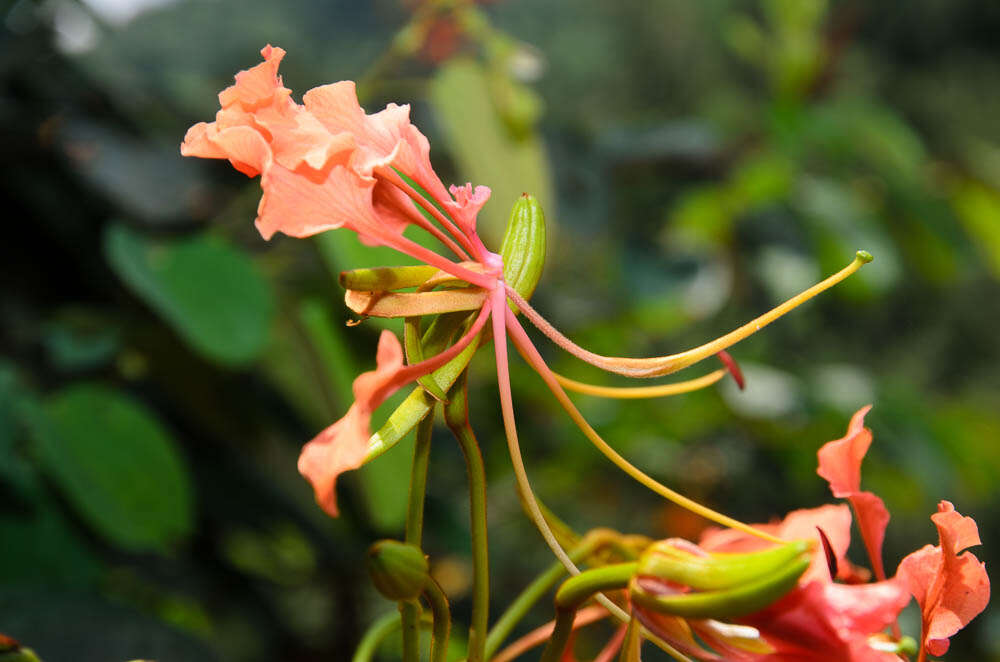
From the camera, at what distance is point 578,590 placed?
21 centimetres

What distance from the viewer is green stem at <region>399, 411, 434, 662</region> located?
8.8 inches

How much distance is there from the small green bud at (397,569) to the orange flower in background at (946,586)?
141mm

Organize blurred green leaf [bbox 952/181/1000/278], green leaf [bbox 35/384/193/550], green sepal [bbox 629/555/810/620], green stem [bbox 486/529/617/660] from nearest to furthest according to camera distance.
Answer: green sepal [bbox 629/555/810/620] → green stem [bbox 486/529/617/660] → green leaf [bbox 35/384/193/550] → blurred green leaf [bbox 952/181/1000/278]

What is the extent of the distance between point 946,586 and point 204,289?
47 cm

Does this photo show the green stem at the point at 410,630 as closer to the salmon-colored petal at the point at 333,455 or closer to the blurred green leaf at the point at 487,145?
the salmon-colored petal at the point at 333,455

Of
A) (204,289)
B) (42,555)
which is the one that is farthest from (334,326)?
(42,555)

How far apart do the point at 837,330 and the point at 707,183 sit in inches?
51.5

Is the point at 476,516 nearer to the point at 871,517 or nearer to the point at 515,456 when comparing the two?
the point at 515,456

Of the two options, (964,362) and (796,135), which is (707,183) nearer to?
(796,135)

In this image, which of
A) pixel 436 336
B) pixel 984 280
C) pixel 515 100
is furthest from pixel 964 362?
pixel 436 336

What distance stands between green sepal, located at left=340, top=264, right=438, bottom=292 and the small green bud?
0.07m

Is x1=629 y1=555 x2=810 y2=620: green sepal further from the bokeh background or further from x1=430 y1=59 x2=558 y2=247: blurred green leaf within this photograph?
x1=430 y1=59 x2=558 y2=247: blurred green leaf

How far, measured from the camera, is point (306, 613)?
141cm

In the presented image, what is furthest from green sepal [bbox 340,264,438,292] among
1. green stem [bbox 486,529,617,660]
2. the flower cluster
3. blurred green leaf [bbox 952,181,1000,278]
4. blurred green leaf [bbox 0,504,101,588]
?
blurred green leaf [bbox 952,181,1000,278]
